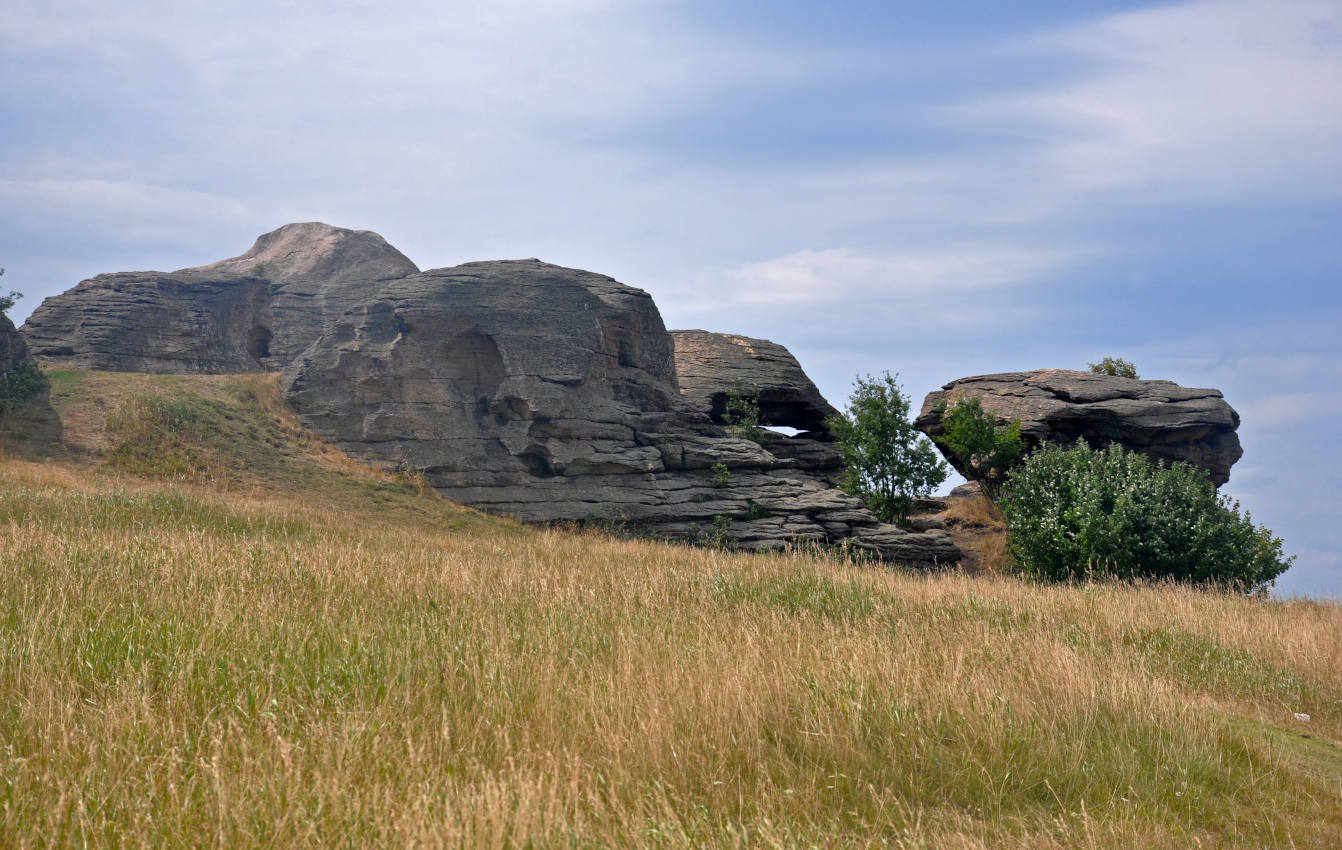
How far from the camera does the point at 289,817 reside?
3.81 m

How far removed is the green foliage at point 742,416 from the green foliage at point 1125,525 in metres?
11.4

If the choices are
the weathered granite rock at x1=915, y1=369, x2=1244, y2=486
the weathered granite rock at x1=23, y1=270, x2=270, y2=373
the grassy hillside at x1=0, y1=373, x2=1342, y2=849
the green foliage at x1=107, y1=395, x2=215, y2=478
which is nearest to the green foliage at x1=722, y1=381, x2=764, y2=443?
the weathered granite rock at x1=915, y1=369, x2=1244, y2=486

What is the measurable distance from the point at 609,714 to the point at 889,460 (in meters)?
27.4

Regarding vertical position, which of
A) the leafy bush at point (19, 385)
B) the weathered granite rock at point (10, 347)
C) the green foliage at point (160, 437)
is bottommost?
the green foliage at point (160, 437)

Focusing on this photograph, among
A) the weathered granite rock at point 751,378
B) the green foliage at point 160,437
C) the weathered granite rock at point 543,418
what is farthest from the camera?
the weathered granite rock at point 751,378

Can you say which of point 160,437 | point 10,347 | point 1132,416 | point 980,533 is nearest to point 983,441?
point 980,533

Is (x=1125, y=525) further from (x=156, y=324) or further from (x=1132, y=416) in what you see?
(x=156, y=324)

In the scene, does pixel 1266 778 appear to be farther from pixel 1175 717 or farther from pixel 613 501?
pixel 613 501

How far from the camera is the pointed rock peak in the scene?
44656 mm

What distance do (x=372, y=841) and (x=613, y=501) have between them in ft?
78.0

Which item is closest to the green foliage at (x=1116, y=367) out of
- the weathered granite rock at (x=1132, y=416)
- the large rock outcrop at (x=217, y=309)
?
the weathered granite rock at (x=1132, y=416)

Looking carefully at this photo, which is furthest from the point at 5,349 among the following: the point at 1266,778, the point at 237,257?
the point at 1266,778

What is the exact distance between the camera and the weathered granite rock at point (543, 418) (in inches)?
1090

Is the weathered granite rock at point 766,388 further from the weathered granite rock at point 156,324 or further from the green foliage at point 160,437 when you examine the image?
the weathered granite rock at point 156,324
